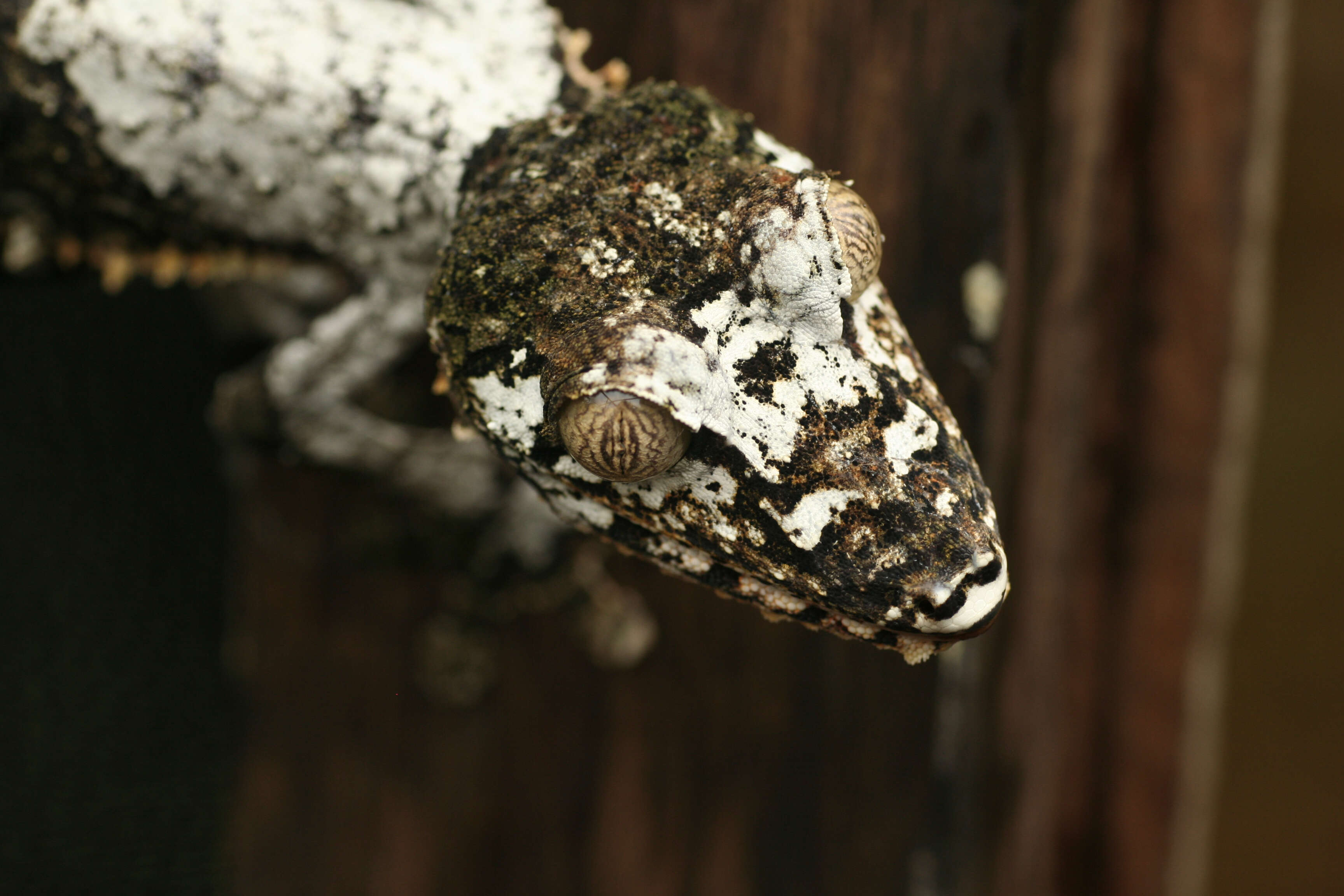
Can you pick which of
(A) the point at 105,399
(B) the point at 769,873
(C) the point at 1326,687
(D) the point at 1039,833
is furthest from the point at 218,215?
(C) the point at 1326,687

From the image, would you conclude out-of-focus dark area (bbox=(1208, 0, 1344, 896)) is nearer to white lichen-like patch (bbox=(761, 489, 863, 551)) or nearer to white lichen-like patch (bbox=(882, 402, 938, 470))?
white lichen-like patch (bbox=(882, 402, 938, 470))

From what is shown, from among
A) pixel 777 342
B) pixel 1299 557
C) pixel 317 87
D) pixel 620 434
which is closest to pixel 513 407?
pixel 620 434

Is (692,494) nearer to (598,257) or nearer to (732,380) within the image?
(732,380)

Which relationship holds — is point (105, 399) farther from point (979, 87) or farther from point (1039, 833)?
point (1039, 833)

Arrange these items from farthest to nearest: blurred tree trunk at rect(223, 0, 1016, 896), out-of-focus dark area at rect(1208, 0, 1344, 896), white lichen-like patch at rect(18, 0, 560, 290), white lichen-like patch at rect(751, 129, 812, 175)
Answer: out-of-focus dark area at rect(1208, 0, 1344, 896) → blurred tree trunk at rect(223, 0, 1016, 896) → white lichen-like patch at rect(18, 0, 560, 290) → white lichen-like patch at rect(751, 129, 812, 175)

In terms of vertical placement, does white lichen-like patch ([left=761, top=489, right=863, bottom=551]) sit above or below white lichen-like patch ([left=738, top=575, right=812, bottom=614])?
above

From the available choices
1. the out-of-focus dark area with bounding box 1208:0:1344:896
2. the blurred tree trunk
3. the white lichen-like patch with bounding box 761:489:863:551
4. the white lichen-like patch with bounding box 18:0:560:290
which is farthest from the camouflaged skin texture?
the out-of-focus dark area with bounding box 1208:0:1344:896
